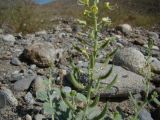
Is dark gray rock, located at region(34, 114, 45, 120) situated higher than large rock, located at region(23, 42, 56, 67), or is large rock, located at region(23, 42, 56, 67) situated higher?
large rock, located at region(23, 42, 56, 67)

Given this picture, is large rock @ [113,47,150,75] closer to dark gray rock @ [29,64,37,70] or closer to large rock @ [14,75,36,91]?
dark gray rock @ [29,64,37,70]

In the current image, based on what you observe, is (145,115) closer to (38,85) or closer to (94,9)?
(38,85)

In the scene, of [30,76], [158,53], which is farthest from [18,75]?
[158,53]

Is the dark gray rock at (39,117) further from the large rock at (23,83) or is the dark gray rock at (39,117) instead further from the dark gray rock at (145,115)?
the dark gray rock at (145,115)

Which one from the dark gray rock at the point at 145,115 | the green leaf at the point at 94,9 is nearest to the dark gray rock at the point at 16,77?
the dark gray rock at the point at 145,115

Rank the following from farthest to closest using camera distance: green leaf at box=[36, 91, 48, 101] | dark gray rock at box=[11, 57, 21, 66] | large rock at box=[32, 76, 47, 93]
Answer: dark gray rock at box=[11, 57, 21, 66] < large rock at box=[32, 76, 47, 93] < green leaf at box=[36, 91, 48, 101]

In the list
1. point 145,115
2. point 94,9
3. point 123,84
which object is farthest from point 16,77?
point 94,9

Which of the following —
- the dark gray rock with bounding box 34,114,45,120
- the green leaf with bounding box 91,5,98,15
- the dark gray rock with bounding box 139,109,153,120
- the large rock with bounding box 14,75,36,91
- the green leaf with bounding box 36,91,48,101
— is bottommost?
the dark gray rock with bounding box 139,109,153,120

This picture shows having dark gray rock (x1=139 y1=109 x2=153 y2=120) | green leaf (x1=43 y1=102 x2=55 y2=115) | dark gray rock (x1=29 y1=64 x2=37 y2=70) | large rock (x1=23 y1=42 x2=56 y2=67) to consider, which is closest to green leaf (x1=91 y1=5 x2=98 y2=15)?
green leaf (x1=43 y1=102 x2=55 y2=115)

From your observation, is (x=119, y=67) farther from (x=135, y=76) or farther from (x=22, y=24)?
(x=22, y=24)
